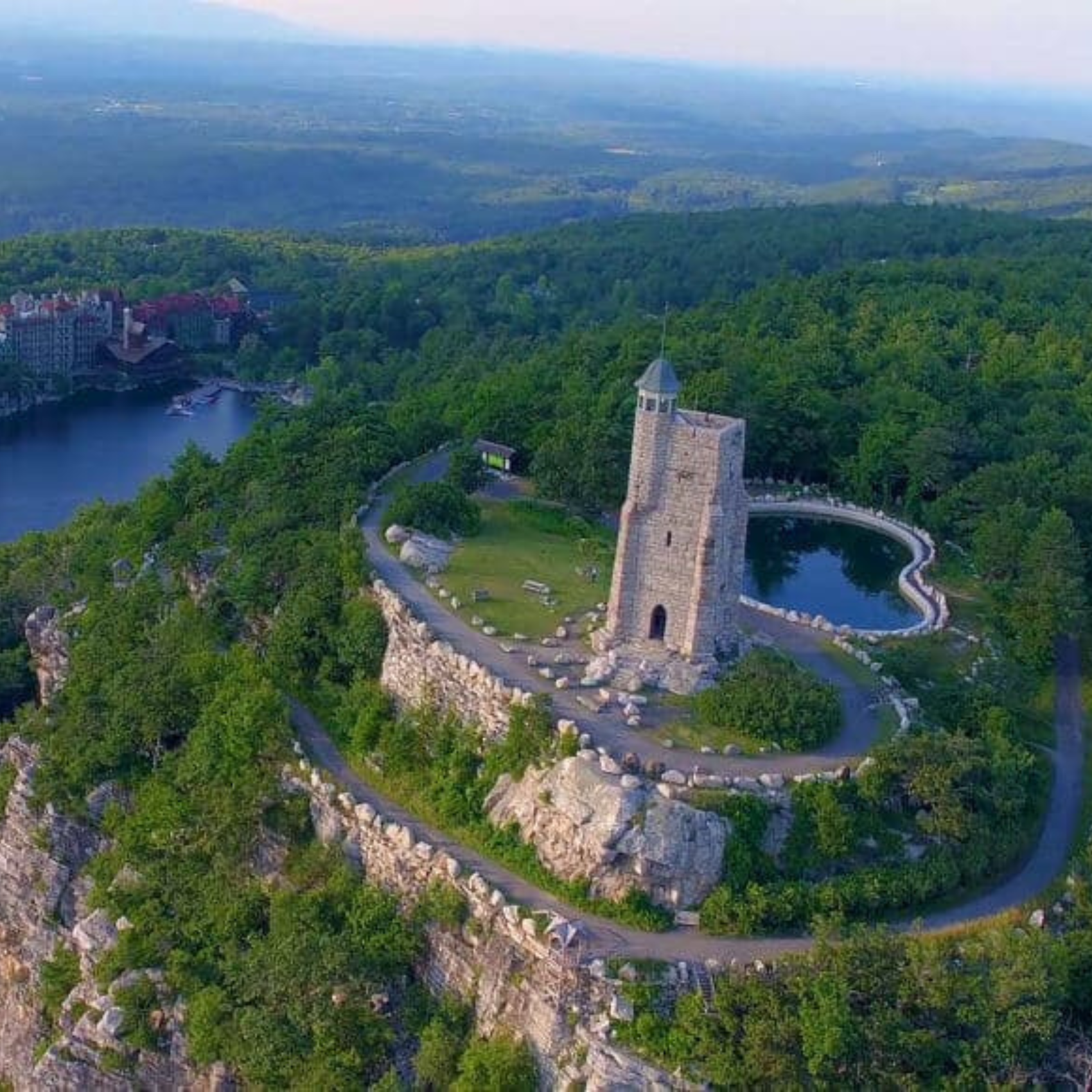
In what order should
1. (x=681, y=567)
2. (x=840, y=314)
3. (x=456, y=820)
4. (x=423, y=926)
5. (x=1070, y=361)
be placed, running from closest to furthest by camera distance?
(x=423, y=926) → (x=456, y=820) → (x=681, y=567) → (x=1070, y=361) → (x=840, y=314)

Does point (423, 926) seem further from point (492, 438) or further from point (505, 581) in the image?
point (492, 438)

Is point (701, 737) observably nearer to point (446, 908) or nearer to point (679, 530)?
point (679, 530)

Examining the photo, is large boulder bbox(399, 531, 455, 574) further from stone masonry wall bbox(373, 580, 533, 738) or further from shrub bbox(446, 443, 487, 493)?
shrub bbox(446, 443, 487, 493)

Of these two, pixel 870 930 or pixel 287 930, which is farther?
pixel 287 930

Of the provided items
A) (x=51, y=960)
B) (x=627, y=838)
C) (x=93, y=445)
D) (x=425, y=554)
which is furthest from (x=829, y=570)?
(x=93, y=445)

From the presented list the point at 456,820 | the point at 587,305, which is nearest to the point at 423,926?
the point at 456,820

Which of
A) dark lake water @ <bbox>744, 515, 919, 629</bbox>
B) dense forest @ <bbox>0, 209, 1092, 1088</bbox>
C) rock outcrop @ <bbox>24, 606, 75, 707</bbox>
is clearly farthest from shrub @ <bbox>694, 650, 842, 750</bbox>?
rock outcrop @ <bbox>24, 606, 75, 707</bbox>
